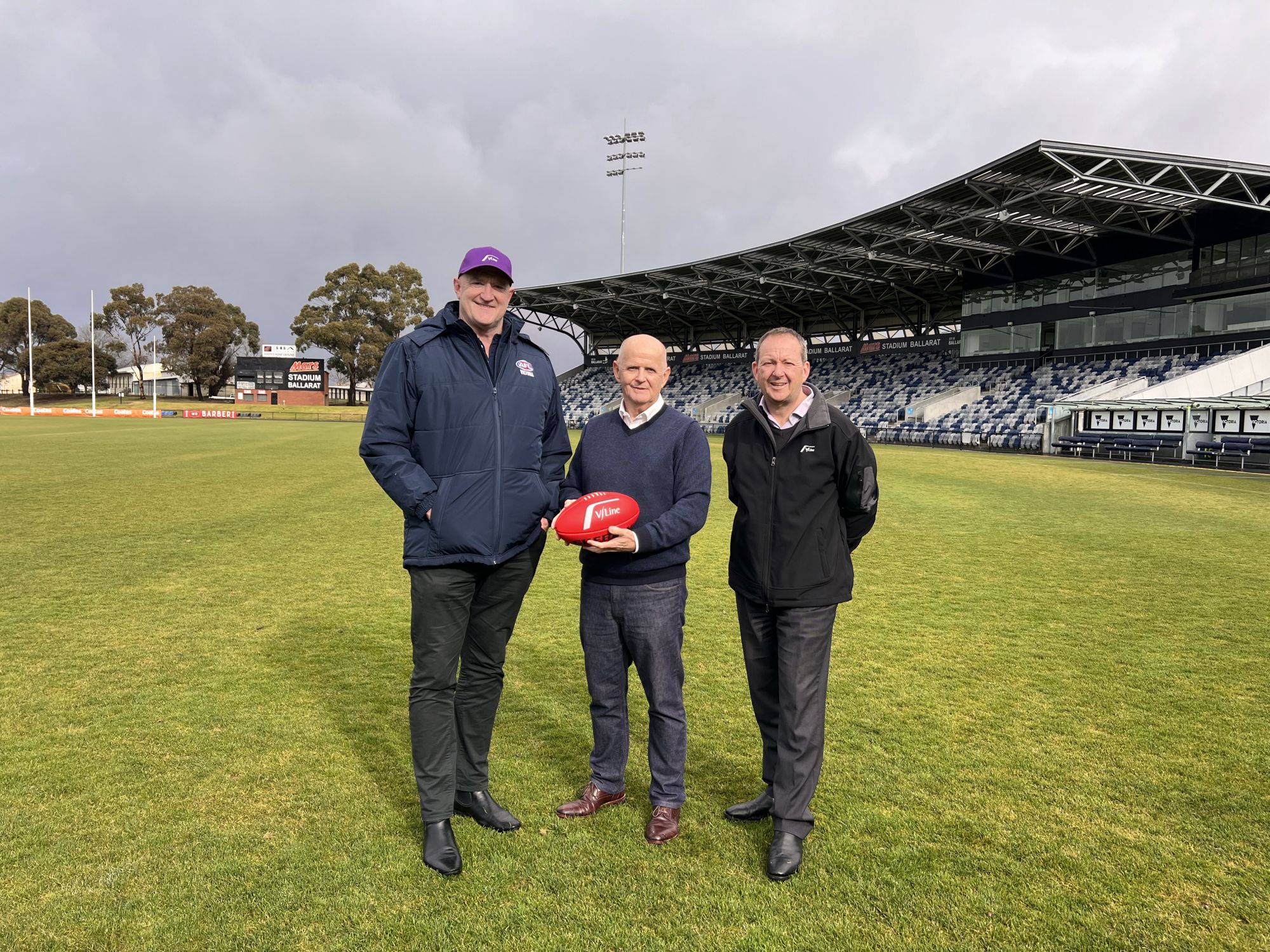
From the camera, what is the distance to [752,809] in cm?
329

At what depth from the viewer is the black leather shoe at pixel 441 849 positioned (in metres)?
2.86

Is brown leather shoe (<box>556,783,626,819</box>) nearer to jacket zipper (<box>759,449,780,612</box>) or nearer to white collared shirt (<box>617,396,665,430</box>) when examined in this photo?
jacket zipper (<box>759,449,780,612</box>)

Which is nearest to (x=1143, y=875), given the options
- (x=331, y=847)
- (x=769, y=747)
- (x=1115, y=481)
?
(x=769, y=747)

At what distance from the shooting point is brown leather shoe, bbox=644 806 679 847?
121 inches

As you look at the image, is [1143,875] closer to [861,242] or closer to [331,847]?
[331,847]

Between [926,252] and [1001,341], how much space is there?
7188mm

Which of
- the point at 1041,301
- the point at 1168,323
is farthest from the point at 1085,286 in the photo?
the point at 1168,323

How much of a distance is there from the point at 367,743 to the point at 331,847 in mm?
999

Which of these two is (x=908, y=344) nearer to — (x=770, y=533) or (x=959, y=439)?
(x=959, y=439)

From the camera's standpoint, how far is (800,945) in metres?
2.47

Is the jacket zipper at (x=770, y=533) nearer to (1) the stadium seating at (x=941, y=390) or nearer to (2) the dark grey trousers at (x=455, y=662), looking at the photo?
(2) the dark grey trousers at (x=455, y=662)

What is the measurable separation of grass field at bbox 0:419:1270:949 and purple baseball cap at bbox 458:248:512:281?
7.60 feet

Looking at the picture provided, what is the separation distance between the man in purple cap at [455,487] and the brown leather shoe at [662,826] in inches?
22.2

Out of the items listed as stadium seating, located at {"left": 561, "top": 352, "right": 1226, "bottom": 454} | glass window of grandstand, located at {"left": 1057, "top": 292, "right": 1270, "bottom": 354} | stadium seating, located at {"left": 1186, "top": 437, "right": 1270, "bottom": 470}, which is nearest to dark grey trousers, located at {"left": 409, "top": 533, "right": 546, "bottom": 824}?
stadium seating, located at {"left": 561, "top": 352, "right": 1226, "bottom": 454}
